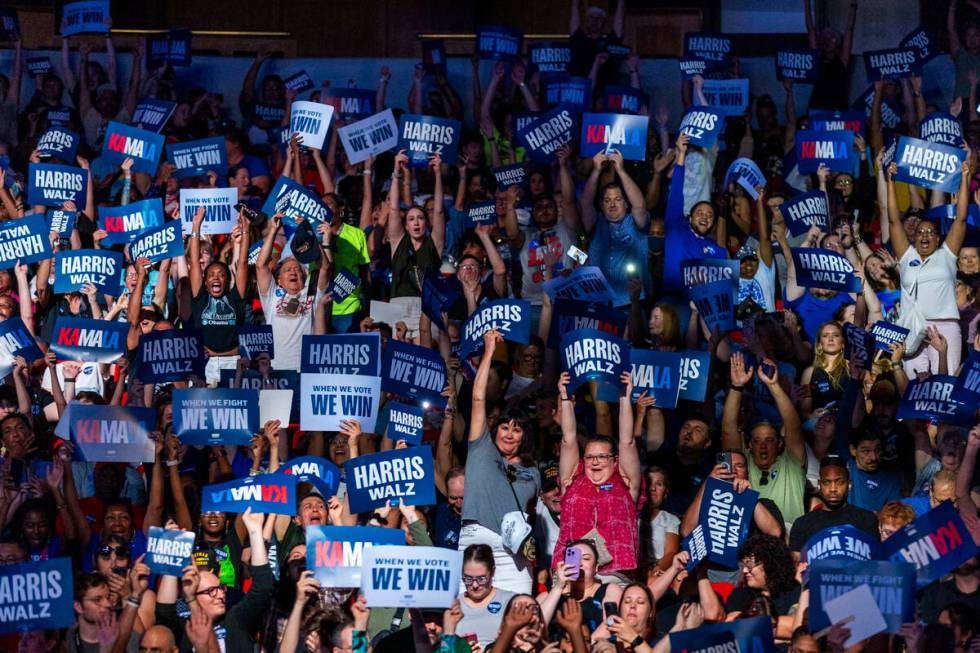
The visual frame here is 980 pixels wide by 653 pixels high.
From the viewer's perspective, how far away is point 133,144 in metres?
13.7

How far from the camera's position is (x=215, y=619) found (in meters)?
8.98

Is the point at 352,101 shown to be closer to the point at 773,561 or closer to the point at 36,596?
the point at 773,561

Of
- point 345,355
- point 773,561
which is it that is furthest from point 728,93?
point 773,561

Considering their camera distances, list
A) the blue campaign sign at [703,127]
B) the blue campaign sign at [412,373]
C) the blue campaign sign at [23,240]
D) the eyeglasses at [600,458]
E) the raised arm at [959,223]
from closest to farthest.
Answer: the eyeglasses at [600,458], the blue campaign sign at [412,373], the blue campaign sign at [23,240], the raised arm at [959,223], the blue campaign sign at [703,127]

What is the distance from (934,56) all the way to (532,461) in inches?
277

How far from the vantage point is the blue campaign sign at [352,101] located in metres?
14.9

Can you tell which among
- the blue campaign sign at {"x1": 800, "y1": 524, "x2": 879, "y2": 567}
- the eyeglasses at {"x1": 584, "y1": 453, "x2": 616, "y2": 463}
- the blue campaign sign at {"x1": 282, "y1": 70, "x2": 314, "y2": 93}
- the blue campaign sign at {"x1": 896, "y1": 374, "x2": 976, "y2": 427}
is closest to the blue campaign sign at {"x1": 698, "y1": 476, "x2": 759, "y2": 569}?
the eyeglasses at {"x1": 584, "y1": 453, "x2": 616, "y2": 463}

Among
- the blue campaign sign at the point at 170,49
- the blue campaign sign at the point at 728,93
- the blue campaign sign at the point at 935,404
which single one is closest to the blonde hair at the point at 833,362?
the blue campaign sign at the point at 935,404

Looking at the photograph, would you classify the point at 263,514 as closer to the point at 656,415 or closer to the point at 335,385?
the point at 335,385

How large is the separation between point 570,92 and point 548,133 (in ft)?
4.17

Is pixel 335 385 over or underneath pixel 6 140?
underneath

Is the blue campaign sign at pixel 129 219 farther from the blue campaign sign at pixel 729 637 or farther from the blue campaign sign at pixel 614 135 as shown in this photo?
the blue campaign sign at pixel 729 637

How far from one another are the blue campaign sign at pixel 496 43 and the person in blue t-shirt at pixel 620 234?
115 inches

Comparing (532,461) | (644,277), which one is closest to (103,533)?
(532,461)
